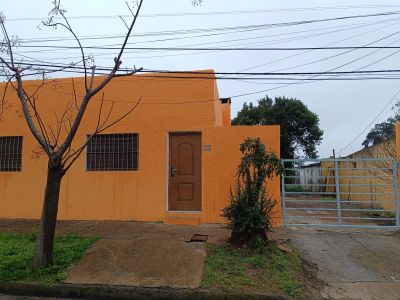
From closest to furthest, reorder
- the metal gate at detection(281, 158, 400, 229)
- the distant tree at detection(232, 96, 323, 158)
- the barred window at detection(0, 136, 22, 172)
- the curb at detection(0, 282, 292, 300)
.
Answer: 1. the curb at detection(0, 282, 292, 300)
2. the metal gate at detection(281, 158, 400, 229)
3. the barred window at detection(0, 136, 22, 172)
4. the distant tree at detection(232, 96, 323, 158)

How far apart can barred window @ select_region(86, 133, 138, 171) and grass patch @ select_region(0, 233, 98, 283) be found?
2.62 metres

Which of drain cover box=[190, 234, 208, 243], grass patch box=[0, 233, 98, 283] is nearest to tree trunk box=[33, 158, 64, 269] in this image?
grass patch box=[0, 233, 98, 283]

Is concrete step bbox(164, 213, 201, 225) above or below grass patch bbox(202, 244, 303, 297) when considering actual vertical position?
above

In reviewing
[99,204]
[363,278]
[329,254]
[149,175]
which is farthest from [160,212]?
[363,278]

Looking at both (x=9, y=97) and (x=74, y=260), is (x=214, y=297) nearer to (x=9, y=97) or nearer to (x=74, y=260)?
(x=74, y=260)

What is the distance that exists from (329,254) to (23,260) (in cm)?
545

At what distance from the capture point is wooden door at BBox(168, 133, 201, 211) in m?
9.98

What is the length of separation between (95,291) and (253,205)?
308cm

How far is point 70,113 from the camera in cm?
1078

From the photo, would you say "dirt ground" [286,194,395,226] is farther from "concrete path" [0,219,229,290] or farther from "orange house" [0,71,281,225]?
"concrete path" [0,219,229,290]

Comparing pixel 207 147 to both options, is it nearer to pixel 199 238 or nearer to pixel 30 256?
pixel 199 238

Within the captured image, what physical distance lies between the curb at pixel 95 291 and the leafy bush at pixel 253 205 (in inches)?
70.2

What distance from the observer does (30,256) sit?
274 inches

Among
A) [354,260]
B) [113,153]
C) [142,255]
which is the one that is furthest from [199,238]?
[113,153]
